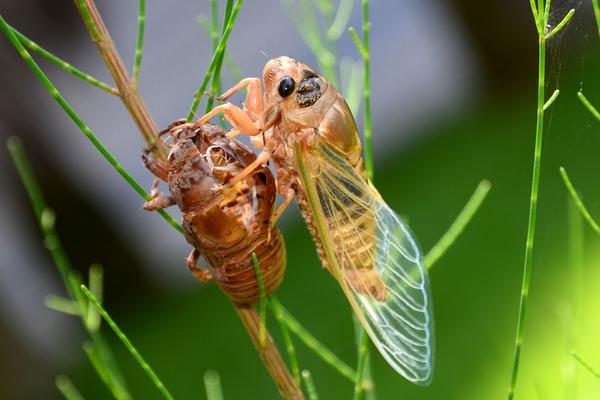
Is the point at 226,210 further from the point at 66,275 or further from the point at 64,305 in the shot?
the point at 64,305

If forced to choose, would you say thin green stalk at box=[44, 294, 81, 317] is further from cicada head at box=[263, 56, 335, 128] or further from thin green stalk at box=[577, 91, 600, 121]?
thin green stalk at box=[577, 91, 600, 121]

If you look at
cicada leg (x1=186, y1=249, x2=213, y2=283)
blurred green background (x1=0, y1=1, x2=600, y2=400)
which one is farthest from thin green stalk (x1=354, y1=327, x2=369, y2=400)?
blurred green background (x1=0, y1=1, x2=600, y2=400)

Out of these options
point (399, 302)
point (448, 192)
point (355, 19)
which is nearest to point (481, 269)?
point (448, 192)

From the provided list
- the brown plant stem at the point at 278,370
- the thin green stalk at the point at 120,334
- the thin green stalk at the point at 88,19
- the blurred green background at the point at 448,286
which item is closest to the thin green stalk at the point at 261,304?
the brown plant stem at the point at 278,370

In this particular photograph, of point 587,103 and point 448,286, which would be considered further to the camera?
point 448,286

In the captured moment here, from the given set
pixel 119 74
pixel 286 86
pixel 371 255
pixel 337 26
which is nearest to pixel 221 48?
pixel 119 74

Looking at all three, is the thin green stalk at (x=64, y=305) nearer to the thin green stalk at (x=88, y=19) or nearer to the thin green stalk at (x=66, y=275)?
the thin green stalk at (x=66, y=275)

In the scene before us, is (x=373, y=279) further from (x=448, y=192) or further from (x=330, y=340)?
(x=448, y=192)
